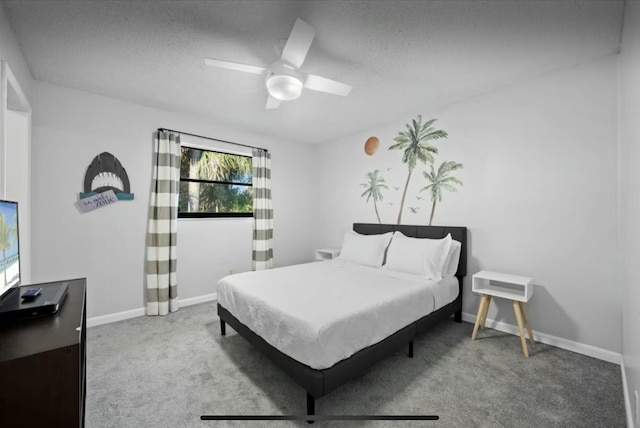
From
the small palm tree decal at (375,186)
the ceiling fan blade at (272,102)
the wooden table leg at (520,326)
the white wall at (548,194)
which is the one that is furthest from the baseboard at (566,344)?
the ceiling fan blade at (272,102)

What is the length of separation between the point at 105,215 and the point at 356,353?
3.05 m

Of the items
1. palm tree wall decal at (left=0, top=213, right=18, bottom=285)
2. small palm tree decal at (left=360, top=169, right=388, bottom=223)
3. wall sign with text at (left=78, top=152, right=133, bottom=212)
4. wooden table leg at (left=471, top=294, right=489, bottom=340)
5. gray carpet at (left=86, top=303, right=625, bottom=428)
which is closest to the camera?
palm tree wall decal at (left=0, top=213, right=18, bottom=285)

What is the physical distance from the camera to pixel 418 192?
3.54m

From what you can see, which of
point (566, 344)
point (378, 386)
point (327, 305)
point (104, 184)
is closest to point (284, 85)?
point (327, 305)

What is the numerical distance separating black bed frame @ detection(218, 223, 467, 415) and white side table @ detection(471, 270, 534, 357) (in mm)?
295

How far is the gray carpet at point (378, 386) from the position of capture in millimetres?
1646

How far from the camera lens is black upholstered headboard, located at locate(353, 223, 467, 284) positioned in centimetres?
305

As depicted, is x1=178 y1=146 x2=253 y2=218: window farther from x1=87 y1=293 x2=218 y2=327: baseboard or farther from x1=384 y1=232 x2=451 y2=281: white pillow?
x1=384 y1=232 x2=451 y2=281: white pillow

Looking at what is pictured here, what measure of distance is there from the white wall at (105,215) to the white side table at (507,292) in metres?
3.15

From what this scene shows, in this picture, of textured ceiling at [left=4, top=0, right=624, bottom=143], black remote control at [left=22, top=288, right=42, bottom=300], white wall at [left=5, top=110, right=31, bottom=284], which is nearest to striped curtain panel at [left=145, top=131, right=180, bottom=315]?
textured ceiling at [left=4, top=0, right=624, bottom=143]

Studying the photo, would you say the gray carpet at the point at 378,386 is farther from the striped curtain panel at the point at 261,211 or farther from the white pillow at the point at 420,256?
the striped curtain panel at the point at 261,211

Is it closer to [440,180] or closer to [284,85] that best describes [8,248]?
[284,85]

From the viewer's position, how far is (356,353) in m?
1.79

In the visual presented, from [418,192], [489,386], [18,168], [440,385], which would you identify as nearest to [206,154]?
[18,168]
